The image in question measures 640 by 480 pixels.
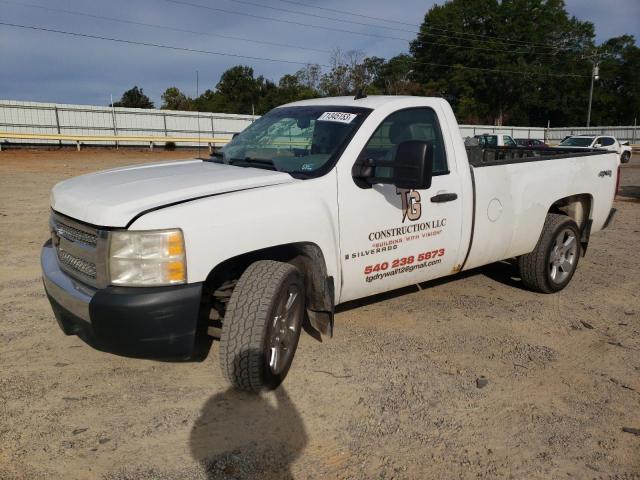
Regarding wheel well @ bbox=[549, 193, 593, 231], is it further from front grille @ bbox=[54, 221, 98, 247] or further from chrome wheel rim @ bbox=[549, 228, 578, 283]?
front grille @ bbox=[54, 221, 98, 247]

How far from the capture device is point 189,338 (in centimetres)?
282

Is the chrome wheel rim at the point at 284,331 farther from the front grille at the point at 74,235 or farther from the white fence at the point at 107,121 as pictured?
the white fence at the point at 107,121

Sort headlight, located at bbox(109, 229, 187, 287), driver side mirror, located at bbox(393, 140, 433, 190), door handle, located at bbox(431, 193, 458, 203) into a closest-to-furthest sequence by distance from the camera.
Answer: headlight, located at bbox(109, 229, 187, 287)
driver side mirror, located at bbox(393, 140, 433, 190)
door handle, located at bbox(431, 193, 458, 203)

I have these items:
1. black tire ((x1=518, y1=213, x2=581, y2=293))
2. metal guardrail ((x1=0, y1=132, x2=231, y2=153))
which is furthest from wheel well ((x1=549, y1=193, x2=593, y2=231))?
metal guardrail ((x1=0, y1=132, x2=231, y2=153))

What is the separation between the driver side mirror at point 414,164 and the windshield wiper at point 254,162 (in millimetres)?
855

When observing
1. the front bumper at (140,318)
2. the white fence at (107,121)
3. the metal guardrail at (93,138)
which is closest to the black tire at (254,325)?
the front bumper at (140,318)

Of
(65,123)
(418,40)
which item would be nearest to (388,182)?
(65,123)

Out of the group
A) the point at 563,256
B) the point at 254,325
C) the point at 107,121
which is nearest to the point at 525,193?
the point at 563,256

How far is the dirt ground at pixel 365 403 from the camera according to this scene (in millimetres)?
2613

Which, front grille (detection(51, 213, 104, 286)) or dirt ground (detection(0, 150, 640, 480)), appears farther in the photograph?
front grille (detection(51, 213, 104, 286))

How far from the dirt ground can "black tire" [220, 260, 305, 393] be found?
8.2 inches

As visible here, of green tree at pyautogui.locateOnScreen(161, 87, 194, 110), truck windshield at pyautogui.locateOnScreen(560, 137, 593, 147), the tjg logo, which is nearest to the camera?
the tjg logo

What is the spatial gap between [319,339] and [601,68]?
77265 millimetres

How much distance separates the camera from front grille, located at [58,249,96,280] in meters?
2.95
